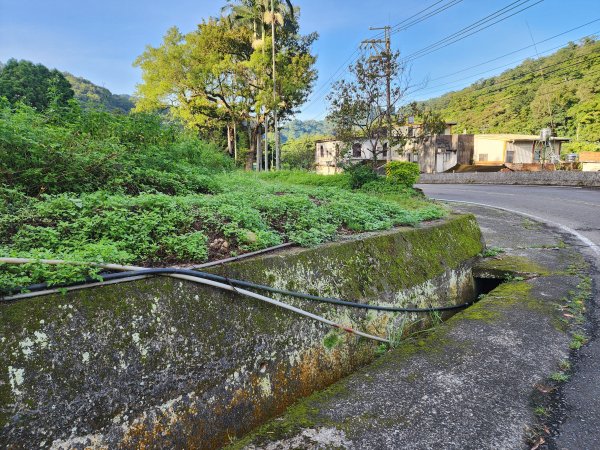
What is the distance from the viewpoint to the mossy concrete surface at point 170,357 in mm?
1450

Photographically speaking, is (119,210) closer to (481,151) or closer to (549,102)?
(481,151)

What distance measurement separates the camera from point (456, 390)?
215 cm

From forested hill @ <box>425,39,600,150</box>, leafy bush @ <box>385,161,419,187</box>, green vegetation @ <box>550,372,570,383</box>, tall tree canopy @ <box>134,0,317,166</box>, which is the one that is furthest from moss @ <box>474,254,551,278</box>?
forested hill @ <box>425,39,600,150</box>

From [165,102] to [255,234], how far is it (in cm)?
2884

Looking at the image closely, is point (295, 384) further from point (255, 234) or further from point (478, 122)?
point (478, 122)

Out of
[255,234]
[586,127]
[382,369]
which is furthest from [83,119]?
[586,127]

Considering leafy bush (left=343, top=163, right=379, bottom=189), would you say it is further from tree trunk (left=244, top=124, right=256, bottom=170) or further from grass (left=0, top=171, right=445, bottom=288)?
tree trunk (left=244, top=124, right=256, bottom=170)

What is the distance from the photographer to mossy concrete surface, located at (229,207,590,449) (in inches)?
70.9

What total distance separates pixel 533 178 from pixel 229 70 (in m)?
19.9

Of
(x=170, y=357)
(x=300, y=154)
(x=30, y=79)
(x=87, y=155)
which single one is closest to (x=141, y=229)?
(x=170, y=357)

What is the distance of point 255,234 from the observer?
2678mm

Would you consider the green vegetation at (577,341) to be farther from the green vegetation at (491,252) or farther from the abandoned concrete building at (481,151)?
the abandoned concrete building at (481,151)

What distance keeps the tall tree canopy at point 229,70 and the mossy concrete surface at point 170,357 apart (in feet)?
71.2

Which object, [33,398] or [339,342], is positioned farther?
[339,342]
